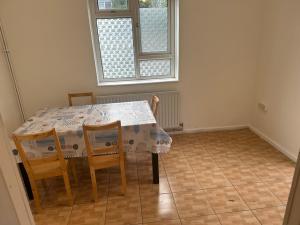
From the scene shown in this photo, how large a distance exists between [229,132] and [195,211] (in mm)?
1965

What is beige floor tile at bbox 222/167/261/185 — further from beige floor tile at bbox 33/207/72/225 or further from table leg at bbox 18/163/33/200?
table leg at bbox 18/163/33/200

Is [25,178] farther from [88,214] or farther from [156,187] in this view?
[156,187]

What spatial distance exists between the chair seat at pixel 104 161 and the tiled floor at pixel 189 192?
40 centimetres

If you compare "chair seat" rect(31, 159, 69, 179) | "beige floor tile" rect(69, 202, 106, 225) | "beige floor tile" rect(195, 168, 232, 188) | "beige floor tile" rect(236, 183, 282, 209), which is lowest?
"beige floor tile" rect(69, 202, 106, 225)

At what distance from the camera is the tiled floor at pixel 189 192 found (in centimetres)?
204

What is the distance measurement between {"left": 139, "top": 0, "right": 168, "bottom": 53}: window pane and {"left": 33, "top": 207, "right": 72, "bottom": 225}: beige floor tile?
2.44 m

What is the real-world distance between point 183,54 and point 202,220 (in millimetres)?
2293

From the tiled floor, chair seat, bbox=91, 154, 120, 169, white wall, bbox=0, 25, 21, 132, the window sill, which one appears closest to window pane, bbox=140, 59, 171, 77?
the window sill

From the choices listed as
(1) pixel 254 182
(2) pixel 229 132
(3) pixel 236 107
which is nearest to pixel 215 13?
(3) pixel 236 107

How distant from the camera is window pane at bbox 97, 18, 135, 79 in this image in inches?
130

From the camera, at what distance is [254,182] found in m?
2.46

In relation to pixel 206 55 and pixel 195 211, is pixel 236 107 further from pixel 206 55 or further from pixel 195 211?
pixel 195 211


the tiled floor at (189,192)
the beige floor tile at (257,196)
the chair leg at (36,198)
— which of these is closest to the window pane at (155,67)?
the tiled floor at (189,192)

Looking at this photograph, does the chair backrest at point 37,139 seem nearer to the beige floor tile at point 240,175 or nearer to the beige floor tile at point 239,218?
the beige floor tile at point 239,218
